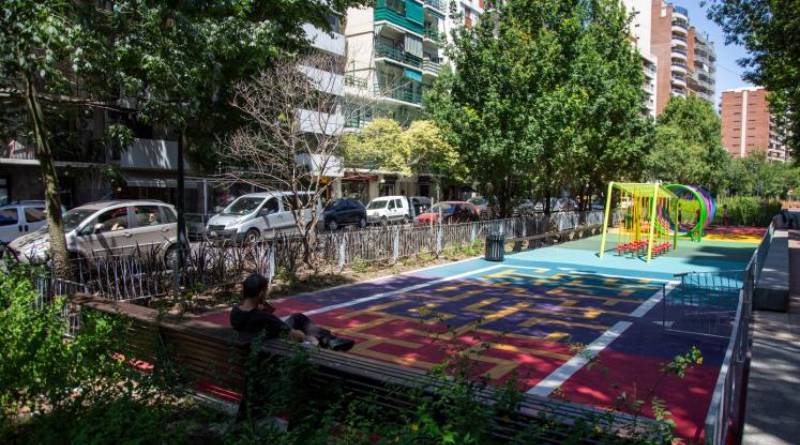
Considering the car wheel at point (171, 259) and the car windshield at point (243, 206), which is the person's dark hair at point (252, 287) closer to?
the car wheel at point (171, 259)

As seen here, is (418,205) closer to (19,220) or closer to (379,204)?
(379,204)

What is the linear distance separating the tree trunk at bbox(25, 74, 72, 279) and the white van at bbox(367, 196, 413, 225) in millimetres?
21375

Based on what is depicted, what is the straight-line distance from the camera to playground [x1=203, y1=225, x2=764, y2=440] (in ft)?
19.0

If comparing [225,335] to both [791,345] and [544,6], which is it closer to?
[791,345]

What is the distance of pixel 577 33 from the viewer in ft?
68.4

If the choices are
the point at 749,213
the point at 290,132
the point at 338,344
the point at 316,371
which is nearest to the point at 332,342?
the point at 338,344

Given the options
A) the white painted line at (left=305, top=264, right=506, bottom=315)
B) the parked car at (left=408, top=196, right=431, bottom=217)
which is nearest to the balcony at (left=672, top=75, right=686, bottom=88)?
the parked car at (left=408, top=196, right=431, bottom=217)

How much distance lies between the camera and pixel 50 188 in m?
7.54

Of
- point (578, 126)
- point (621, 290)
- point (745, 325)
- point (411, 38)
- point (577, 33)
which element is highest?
point (411, 38)

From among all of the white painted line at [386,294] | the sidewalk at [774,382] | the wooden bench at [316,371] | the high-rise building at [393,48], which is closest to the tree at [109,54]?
the wooden bench at [316,371]

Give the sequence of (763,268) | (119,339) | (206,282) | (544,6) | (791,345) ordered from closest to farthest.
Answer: (119,339), (791,345), (206,282), (763,268), (544,6)

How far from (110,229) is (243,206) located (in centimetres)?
681

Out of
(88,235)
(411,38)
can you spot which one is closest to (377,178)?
(411,38)

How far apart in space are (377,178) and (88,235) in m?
28.8
